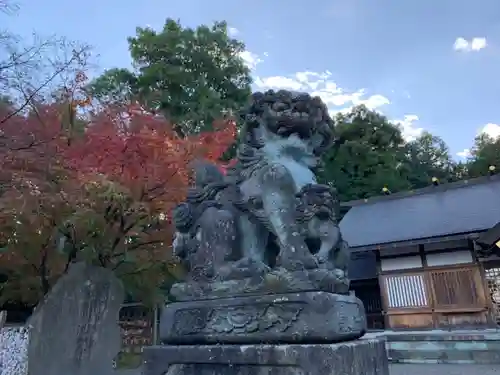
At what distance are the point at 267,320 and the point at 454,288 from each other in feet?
38.1

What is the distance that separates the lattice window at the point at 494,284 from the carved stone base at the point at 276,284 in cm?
1133

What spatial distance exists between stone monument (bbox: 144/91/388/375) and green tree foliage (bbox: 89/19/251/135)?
44.7 ft

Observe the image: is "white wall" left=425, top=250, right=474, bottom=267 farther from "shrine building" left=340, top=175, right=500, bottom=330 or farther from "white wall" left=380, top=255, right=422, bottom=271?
"white wall" left=380, top=255, right=422, bottom=271

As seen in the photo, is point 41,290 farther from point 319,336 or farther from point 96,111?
point 319,336

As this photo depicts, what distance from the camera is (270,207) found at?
8.64ft

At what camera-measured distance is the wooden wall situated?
1158 cm

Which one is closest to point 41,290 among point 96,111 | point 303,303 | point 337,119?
point 96,111

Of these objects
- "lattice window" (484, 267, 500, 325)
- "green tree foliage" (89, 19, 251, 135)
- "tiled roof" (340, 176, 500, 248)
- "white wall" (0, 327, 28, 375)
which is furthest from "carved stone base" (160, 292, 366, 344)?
"green tree foliage" (89, 19, 251, 135)

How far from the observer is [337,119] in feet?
95.7

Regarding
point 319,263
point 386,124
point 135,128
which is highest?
point 386,124

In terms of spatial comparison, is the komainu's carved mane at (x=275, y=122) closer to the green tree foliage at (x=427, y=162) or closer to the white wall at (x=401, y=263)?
the white wall at (x=401, y=263)

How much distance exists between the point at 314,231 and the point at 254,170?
63 centimetres

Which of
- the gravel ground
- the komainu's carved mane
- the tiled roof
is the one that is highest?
the tiled roof

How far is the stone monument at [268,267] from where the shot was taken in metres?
2.20
